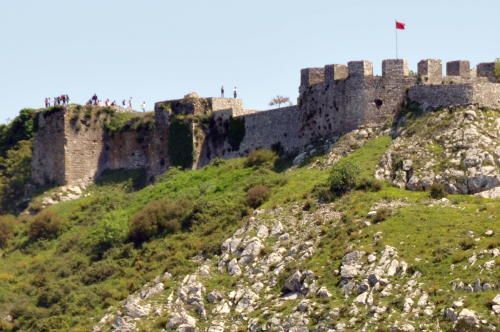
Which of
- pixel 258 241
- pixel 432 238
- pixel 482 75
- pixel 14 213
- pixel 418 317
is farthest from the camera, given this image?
pixel 14 213

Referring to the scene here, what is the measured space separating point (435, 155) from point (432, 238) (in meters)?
7.50

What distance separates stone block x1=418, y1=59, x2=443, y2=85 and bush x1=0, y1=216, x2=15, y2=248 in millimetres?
22730

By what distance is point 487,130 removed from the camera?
71.4 m

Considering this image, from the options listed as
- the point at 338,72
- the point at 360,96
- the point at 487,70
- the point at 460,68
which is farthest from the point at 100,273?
the point at 487,70

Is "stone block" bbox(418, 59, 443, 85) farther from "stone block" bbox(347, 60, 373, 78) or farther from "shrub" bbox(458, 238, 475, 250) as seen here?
"shrub" bbox(458, 238, 475, 250)

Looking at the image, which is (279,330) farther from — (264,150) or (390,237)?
(264,150)

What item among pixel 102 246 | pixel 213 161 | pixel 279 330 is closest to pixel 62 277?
pixel 102 246

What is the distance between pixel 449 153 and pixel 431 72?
6025 mm

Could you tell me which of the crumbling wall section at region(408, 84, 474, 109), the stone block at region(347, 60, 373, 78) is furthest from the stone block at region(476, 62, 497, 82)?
the stone block at region(347, 60, 373, 78)

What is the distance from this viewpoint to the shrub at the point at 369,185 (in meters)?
70.8

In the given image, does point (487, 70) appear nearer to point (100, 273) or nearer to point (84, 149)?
point (100, 273)

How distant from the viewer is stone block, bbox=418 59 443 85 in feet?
247

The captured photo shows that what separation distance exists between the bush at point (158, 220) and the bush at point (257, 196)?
11.7 feet

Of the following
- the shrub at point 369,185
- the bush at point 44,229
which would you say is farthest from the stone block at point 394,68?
the bush at point 44,229
